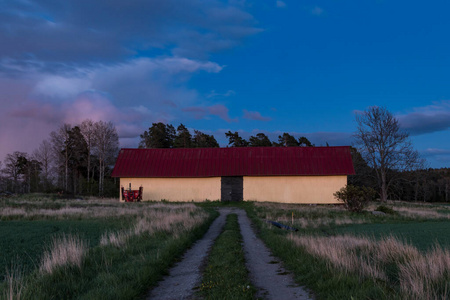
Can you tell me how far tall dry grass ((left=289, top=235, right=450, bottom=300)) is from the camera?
19.2 ft

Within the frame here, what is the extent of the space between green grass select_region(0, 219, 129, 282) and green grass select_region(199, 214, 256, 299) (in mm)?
4555

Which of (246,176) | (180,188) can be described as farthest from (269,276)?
(180,188)

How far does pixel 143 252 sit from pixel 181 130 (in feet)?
207

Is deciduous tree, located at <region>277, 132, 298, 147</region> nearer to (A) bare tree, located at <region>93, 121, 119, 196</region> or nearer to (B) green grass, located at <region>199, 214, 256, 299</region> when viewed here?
(A) bare tree, located at <region>93, 121, 119, 196</region>

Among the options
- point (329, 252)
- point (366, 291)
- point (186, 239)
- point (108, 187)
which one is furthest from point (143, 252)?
point (108, 187)

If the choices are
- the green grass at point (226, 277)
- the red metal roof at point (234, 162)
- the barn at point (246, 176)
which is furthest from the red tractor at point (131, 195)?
the green grass at point (226, 277)

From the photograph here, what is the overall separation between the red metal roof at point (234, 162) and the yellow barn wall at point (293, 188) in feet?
2.85

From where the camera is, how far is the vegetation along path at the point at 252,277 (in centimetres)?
657

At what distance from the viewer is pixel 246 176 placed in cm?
3894

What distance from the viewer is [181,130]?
72.5 metres

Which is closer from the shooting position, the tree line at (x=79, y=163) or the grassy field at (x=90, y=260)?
the grassy field at (x=90, y=260)

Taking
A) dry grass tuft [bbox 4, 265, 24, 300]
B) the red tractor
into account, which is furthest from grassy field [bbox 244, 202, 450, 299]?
the red tractor

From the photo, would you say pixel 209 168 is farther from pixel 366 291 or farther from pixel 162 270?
pixel 366 291

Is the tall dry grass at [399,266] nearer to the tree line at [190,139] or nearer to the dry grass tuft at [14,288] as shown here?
the dry grass tuft at [14,288]
